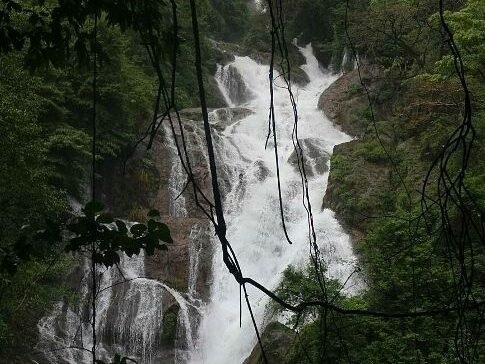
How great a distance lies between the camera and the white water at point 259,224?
11.4m

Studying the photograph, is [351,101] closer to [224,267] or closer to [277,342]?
[224,267]

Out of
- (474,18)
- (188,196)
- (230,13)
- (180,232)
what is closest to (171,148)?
(188,196)

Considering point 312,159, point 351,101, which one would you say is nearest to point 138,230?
point 312,159

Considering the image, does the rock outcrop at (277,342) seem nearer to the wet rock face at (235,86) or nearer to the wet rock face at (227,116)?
the wet rock face at (227,116)

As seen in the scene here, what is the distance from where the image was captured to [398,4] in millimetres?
17953

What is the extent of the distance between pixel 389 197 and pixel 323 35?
19103 mm

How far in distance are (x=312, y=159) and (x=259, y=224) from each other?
12.2ft

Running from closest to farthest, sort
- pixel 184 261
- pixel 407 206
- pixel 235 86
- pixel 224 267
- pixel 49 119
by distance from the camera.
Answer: pixel 407 206
pixel 49 119
pixel 184 261
pixel 224 267
pixel 235 86

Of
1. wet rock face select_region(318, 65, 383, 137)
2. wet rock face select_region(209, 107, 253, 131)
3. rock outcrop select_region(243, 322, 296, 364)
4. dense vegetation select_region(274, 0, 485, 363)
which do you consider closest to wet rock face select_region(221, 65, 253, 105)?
wet rock face select_region(209, 107, 253, 131)

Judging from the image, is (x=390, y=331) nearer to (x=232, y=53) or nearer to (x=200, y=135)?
(x=200, y=135)

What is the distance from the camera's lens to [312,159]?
17.3 metres

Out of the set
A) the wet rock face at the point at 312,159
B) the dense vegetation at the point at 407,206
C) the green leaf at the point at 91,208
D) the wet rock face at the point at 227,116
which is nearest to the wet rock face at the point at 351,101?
the dense vegetation at the point at 407,206

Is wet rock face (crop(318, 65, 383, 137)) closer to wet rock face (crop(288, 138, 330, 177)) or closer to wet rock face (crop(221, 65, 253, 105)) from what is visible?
wet rock face (crop(288, 138, 330, 177))

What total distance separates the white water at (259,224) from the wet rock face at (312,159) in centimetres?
13
